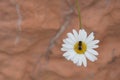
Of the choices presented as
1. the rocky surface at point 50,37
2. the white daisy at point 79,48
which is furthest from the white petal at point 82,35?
the rocky surface at point 50,37

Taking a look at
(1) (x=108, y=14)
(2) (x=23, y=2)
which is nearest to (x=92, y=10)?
(1) (x=108, y=14)

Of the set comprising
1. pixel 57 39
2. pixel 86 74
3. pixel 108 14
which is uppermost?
pixel 108 14

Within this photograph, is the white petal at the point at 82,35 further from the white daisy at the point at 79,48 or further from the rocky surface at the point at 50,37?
the rocky surface at the point at 50,37

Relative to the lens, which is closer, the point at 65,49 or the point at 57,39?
the point at 65,49

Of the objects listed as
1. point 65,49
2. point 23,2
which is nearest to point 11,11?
point 23,2

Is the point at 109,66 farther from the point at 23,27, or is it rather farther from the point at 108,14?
the point at 23,27

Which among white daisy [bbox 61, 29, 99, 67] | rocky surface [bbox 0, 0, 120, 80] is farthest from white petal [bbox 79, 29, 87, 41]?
→ rocky surface [bbox 0, 0, 120, 80]

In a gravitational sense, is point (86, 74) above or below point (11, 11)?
below
